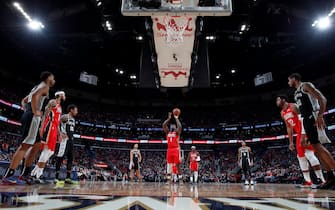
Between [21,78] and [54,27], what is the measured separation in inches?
410

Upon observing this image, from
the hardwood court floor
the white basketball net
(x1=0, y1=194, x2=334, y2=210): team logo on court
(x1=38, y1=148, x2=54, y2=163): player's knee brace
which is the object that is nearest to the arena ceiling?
the white basketball net

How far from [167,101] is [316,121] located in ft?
84.2

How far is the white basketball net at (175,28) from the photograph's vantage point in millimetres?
7032

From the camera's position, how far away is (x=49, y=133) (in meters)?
5.32

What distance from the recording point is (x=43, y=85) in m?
4.33

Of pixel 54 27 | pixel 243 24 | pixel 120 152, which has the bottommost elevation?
pixel 120 152

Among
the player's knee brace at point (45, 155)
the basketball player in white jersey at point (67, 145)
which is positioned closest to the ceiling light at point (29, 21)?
the basketball player in white jersey at point (67, 145)

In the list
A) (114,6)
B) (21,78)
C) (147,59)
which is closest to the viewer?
(147,59)

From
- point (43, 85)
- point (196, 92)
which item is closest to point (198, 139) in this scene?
point (196, 92)

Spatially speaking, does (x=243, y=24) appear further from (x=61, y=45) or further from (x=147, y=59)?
(x=61, y=45)

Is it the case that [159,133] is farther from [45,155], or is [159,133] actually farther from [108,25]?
[45,155]

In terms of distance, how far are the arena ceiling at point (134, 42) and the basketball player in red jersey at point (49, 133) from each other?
6.85m

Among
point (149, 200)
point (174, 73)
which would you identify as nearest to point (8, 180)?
point (149, 200)

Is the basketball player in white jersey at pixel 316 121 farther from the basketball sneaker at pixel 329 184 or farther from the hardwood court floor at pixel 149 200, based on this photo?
the hardwood court floor at pixel 149 200
